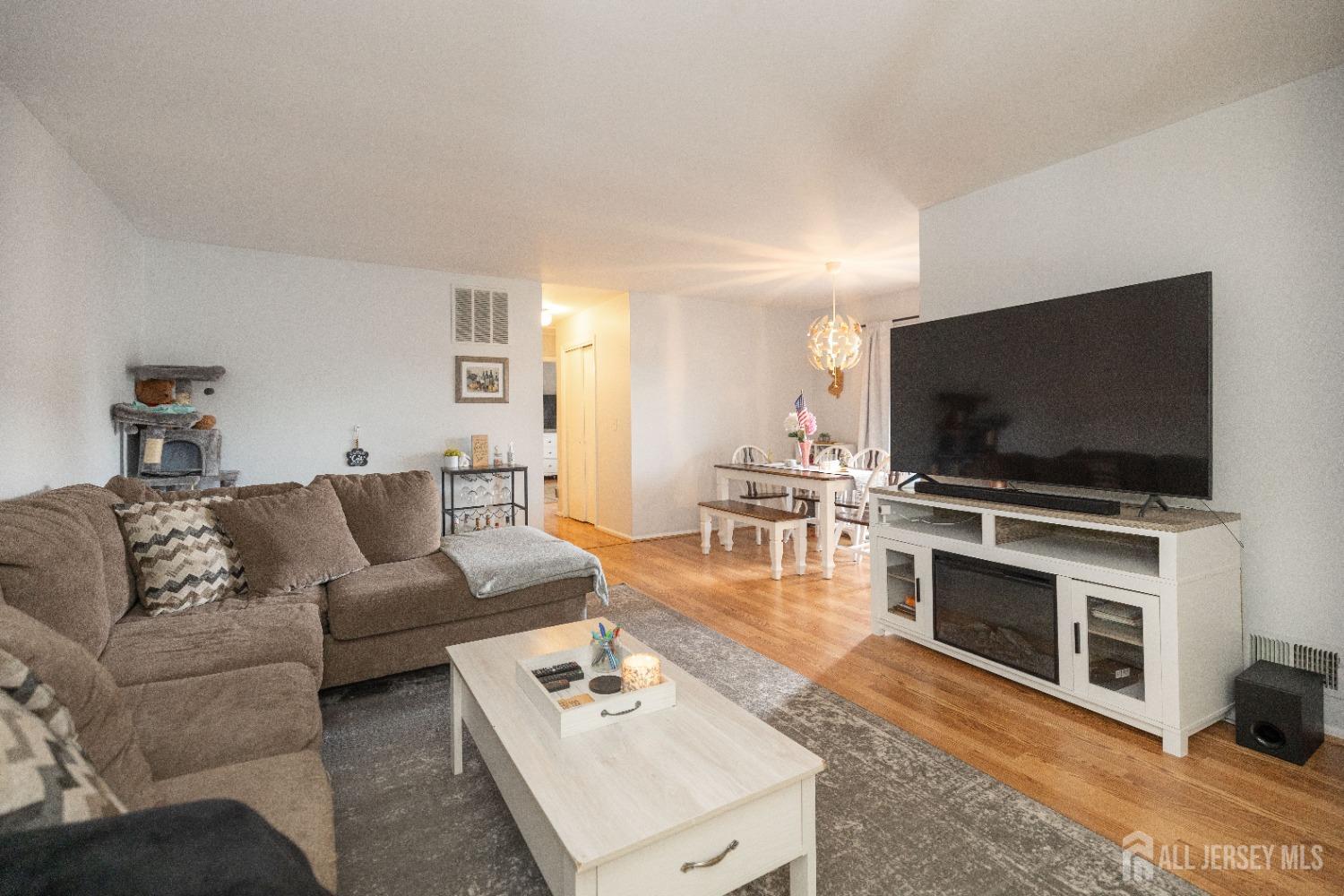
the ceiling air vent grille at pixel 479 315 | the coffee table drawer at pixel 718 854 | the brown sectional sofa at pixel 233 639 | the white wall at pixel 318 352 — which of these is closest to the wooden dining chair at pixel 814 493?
the white wall at pixel 318 352

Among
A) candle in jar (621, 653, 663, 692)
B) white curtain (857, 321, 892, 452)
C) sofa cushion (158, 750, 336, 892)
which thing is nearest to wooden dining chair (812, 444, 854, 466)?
white curtain (857, 321, 892, 452)

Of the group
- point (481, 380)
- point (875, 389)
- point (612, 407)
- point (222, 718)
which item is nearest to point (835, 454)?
point (875, 389)

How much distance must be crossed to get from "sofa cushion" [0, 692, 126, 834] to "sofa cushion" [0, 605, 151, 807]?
0.25 meters

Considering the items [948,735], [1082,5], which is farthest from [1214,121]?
[948,735]

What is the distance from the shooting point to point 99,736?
108cm

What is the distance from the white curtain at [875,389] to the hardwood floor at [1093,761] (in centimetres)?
316

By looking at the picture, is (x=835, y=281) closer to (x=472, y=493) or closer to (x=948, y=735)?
(x=472, y=493)

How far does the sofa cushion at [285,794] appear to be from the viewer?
1.11 m

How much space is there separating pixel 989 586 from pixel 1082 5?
2155 millimetres

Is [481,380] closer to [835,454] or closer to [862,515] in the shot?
[862,515]

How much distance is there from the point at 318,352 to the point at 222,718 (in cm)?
376

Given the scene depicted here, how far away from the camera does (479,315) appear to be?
17.3 feet

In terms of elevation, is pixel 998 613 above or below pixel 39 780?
below

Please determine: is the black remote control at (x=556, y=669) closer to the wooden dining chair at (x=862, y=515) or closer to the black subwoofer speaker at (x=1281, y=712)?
the black subwoofer speaker at (x=1281, y=712)
